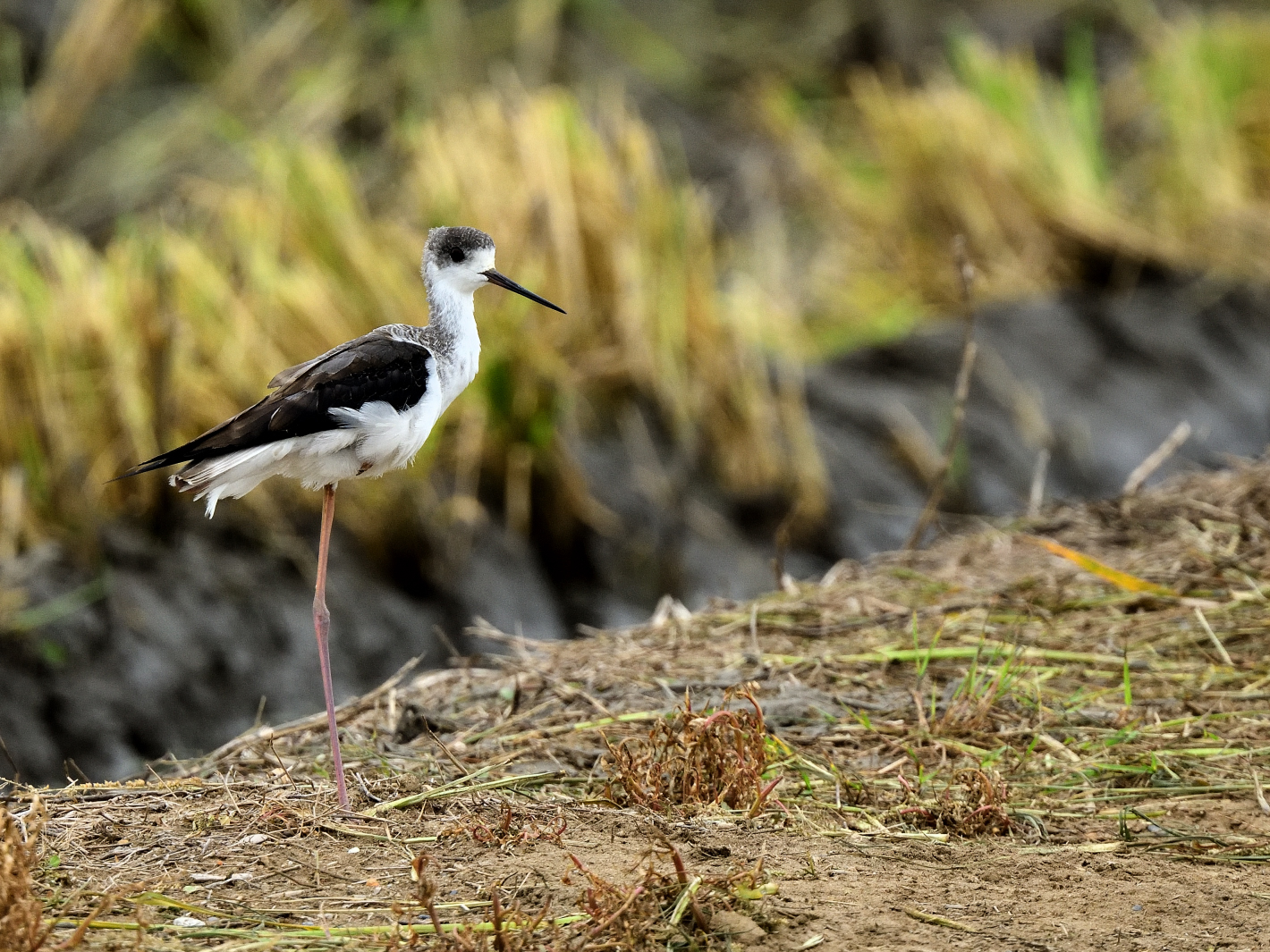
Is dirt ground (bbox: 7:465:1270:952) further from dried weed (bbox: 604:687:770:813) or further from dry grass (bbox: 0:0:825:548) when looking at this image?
dry grass (bbox: 0:0:825:548)

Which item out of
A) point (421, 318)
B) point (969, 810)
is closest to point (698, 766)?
point (969, 810)

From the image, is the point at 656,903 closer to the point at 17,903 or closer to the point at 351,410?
the point at 17,903

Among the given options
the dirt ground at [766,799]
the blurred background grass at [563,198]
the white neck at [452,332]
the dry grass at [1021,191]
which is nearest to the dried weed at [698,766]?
the dirt ground at [766,799]

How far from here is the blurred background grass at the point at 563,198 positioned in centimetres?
570

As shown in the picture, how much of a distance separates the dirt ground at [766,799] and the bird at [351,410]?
0.31 meters

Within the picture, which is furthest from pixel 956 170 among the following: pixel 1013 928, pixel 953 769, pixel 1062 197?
pixel 1013 928

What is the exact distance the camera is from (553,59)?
11375 mm

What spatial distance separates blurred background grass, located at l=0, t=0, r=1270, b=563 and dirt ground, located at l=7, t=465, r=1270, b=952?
206 centimetres

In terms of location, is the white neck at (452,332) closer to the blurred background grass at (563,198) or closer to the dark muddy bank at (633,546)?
the dark muddy bank at (633,546)

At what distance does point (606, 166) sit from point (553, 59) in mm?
5008

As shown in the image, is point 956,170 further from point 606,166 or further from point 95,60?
point 95,60

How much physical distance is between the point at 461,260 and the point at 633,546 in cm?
303

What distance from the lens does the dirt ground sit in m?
2.34

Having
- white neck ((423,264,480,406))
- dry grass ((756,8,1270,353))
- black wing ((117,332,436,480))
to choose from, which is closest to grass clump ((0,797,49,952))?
black wing ((117,332,436,480))
